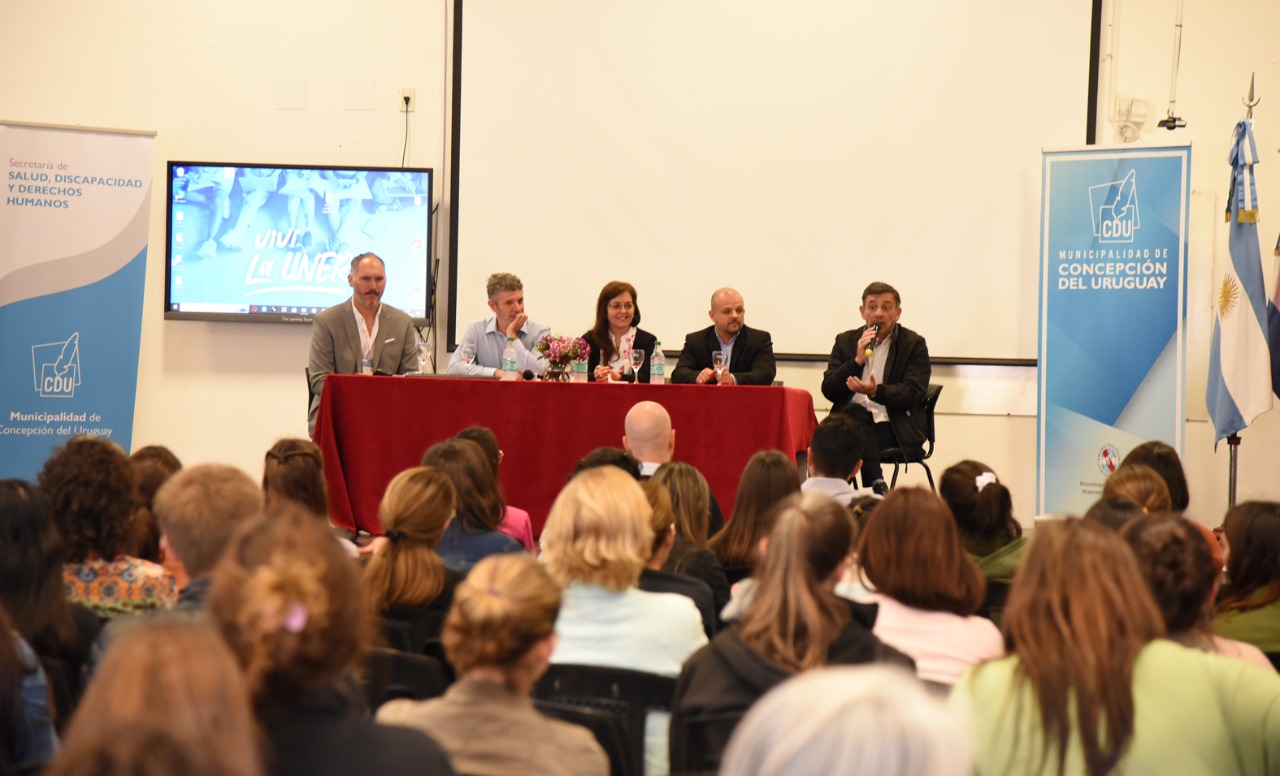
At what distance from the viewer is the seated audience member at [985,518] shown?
318 cm

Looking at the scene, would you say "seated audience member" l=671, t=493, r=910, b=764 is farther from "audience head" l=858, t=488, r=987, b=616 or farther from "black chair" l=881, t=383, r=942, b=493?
"black chair" l=881, t=383, r=942, b=493

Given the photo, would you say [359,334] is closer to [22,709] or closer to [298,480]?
[298,480]

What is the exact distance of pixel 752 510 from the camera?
10.5ft

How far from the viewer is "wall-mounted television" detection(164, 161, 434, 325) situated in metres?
7.32

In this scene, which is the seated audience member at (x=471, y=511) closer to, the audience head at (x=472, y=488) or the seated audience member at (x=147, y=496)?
the audience head at (x=472, y=488)

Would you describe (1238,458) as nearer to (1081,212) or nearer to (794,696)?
(1081,212)

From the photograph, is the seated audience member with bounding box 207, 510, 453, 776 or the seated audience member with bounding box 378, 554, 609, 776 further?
the seated audience member with bounding box 378, 554, 609, 776

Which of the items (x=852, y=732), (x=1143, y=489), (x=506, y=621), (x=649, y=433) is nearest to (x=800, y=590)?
(x=506, y=621)

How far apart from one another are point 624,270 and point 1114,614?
575cm

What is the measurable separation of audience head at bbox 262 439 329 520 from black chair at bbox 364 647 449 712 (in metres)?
0.99

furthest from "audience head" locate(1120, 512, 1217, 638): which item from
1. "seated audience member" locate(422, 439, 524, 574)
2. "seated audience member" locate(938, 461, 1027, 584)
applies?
"seated audience member" locate(422, 439, 524, 574)

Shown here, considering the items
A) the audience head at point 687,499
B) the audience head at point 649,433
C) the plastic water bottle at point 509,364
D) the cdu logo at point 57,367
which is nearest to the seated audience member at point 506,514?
the audience head at point 687,499

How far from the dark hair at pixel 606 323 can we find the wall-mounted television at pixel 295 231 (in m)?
1.60

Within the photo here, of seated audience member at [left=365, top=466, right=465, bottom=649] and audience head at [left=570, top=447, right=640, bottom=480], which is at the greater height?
audience head at [left=570, top=447, right=640, bottom=480]
